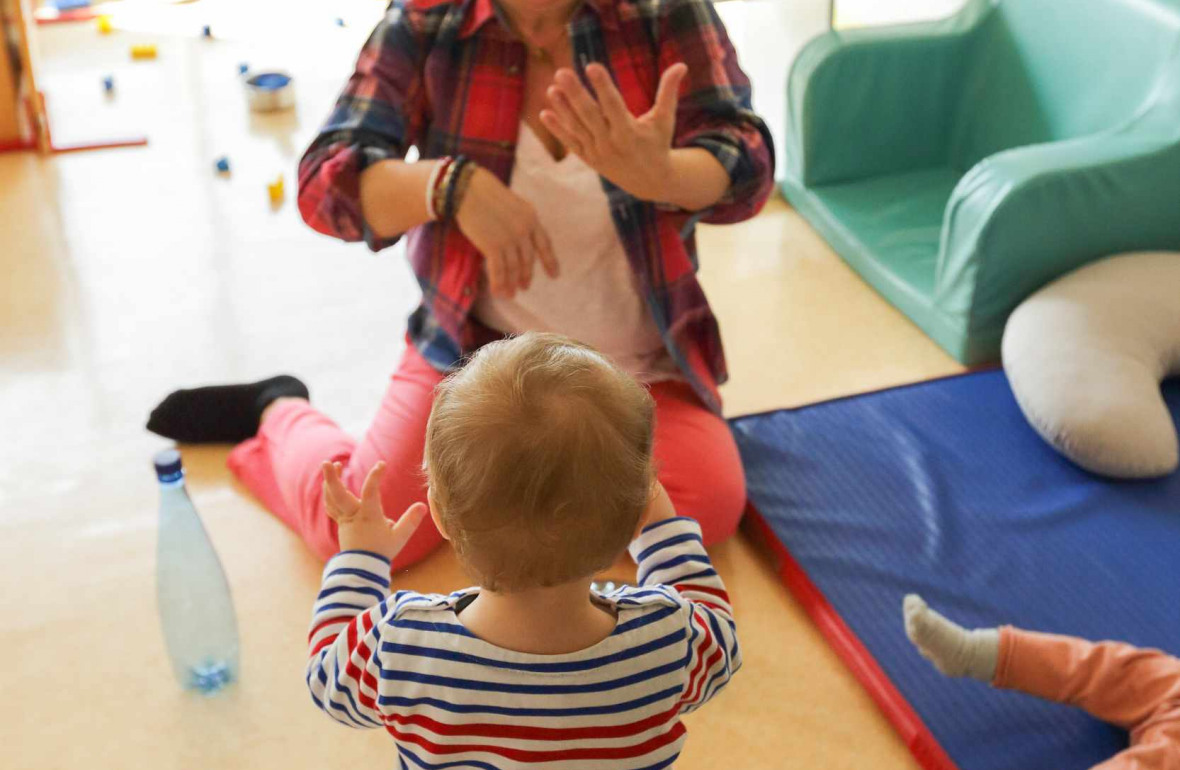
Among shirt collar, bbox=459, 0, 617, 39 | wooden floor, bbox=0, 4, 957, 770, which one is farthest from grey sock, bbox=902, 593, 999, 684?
shirt collar, bbox=459, 0, 617, 39

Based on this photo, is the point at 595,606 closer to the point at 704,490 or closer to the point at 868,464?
the point at 704,490

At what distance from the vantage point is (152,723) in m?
1.31

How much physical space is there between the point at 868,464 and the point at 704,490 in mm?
295

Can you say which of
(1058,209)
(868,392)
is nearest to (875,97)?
(1058,209)

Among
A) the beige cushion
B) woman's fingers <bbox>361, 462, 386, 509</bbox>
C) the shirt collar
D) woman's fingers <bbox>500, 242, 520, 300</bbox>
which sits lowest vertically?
the beige cushion

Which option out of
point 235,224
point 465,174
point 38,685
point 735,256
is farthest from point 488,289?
point 235,224

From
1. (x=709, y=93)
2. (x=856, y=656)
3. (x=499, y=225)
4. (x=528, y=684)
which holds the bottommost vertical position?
(x=856, y=656)

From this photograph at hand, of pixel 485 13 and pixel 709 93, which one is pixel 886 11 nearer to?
pixel 709 93

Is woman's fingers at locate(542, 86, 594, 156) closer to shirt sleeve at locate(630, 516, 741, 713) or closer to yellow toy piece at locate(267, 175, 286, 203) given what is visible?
shirt sleeve at locate(630, 516, 741, 713)

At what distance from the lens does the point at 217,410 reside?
66.4 inches

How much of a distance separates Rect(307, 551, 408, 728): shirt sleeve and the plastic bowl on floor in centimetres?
215

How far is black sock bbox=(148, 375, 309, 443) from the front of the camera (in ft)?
5.51

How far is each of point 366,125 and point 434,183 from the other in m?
0.16

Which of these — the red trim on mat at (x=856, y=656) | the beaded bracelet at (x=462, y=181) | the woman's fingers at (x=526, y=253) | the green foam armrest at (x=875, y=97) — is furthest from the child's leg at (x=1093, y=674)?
the green foam armrest at (x=875, y=97)
